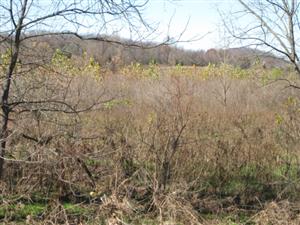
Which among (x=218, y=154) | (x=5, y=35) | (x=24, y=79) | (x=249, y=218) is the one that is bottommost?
(x=249, y=218)

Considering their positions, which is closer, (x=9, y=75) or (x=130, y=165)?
(x=9, y=75)

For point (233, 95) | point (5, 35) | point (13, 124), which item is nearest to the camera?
point (5, 35)

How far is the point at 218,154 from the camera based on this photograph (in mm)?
8523

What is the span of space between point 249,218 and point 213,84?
1655 centimetres

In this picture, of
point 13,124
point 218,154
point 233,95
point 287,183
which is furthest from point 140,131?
point 233,95

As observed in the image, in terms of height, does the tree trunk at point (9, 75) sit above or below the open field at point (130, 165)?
above

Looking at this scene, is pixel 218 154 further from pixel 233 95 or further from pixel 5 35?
pixel 233 95

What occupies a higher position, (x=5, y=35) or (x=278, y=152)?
(x=5, y=35)

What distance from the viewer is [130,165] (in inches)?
316

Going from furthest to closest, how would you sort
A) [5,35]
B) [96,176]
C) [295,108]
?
[295,108] < [96,176] < [5,35]

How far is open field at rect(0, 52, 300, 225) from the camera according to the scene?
6.75 metres

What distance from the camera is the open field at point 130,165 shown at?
6754 mm

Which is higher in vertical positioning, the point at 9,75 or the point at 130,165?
the point at 9,75

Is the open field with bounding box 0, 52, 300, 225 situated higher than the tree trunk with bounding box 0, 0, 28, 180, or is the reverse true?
the tree trunk with bounding box 0, 0, 28, 180
